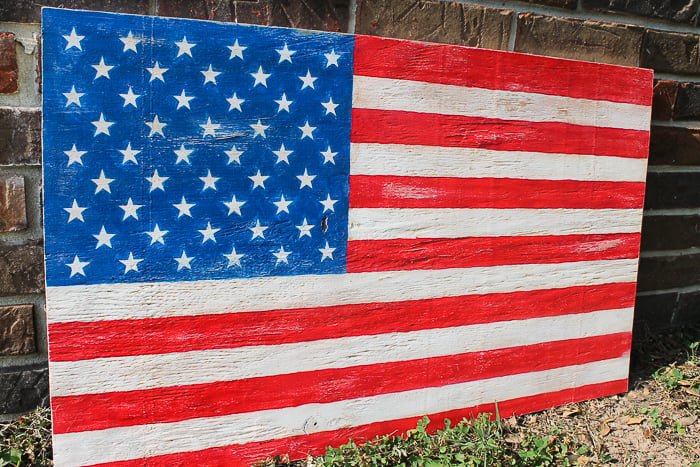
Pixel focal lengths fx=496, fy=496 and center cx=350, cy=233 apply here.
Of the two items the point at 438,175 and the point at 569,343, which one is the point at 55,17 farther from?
the point at 569,343

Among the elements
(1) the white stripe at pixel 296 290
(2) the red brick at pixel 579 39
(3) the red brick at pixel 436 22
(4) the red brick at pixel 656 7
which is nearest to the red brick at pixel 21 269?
(1) the white stripe at pixel 296 290

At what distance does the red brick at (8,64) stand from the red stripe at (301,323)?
2.38ft

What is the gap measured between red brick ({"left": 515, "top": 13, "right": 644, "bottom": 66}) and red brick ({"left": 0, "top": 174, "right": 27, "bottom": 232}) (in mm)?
1821

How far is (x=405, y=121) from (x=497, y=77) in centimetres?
41

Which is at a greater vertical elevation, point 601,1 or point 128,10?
point 601,1

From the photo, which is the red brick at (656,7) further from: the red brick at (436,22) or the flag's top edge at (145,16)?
the flag's top edge at (145,16)

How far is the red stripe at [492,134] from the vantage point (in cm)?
166

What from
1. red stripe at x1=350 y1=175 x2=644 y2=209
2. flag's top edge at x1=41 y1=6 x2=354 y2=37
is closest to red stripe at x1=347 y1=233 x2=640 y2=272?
red stripe at x1=350 y1=175 x2=644 y2=209

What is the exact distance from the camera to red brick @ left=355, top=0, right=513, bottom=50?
5.71 ft

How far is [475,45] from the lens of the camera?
188 centimetres

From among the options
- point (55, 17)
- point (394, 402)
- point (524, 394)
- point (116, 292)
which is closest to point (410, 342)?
point (394, 402)

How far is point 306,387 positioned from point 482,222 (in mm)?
863

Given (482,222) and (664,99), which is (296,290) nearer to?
(482,222)

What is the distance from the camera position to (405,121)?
169 cm
